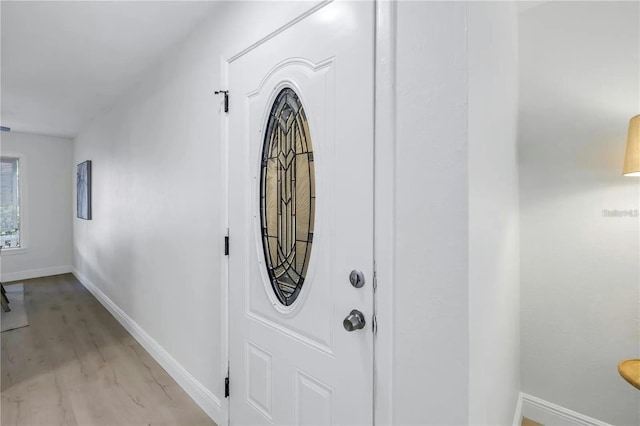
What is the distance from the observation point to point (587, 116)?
168 centimetres

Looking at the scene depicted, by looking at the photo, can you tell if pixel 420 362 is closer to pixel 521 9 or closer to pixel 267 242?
pixel 267 242

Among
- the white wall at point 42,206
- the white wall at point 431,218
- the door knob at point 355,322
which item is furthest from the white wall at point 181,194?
the white wall at point 42,206

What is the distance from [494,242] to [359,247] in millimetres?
513

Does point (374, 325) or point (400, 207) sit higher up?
point (400, 207)

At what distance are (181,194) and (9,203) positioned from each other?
Result: 5.15 metres

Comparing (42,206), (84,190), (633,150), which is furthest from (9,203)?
(633,150)

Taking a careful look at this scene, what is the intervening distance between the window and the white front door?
19.1 ft

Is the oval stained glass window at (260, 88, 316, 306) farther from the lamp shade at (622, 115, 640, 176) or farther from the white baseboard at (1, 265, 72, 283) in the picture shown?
the white baseboard at (1, 265, 72, 283)

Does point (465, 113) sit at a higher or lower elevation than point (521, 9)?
A: lower

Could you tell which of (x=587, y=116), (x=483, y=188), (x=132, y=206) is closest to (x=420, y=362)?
(x=483, y=188)

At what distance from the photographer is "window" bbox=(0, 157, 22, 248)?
17.1 feet

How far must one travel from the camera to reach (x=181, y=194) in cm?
227

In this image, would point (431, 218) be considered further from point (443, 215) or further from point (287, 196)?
point (287, 196)

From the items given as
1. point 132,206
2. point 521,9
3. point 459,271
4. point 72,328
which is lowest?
point 72,328
